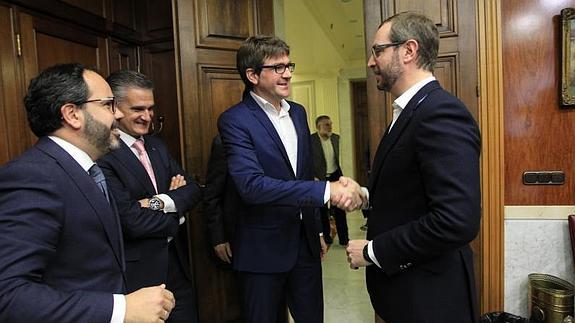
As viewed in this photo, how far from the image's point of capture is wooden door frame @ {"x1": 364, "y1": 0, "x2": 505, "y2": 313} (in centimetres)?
205

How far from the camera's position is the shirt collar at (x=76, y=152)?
102cm

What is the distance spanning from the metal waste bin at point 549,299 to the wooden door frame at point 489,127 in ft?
Result: 0.54

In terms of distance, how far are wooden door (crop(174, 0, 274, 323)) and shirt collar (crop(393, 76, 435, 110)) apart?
1.27 m

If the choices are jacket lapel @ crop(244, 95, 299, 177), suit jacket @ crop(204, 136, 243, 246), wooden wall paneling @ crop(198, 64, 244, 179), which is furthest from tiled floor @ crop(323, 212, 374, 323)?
jacket lapel @ crop(244, 95, 299, 177)

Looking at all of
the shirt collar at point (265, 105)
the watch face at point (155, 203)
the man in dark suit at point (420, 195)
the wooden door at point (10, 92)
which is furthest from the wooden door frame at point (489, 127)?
A: the wooden door at point (10, 92)

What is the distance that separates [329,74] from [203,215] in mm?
5073

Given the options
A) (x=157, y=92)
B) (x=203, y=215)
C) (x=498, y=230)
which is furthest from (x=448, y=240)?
(x=157, y=92)

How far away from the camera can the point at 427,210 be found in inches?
44.3

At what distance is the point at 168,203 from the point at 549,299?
1920 mm

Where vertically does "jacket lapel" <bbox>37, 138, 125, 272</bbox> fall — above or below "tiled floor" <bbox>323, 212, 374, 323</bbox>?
above

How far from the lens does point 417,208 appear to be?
1.14m

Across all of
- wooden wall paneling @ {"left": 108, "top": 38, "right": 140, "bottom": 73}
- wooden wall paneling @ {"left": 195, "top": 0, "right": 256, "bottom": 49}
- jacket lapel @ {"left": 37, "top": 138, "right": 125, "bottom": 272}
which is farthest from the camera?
wooden wall paneling @ {"left": 108, "top": 38, "right": 140, "bottom": 73}

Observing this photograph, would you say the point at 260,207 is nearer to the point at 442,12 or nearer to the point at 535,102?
the point at 442,12

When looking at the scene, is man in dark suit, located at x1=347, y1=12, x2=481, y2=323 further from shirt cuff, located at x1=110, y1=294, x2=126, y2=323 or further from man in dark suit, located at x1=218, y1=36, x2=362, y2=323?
shirt cuff, located at x1=110, y1=294, x2=126, y2=323
